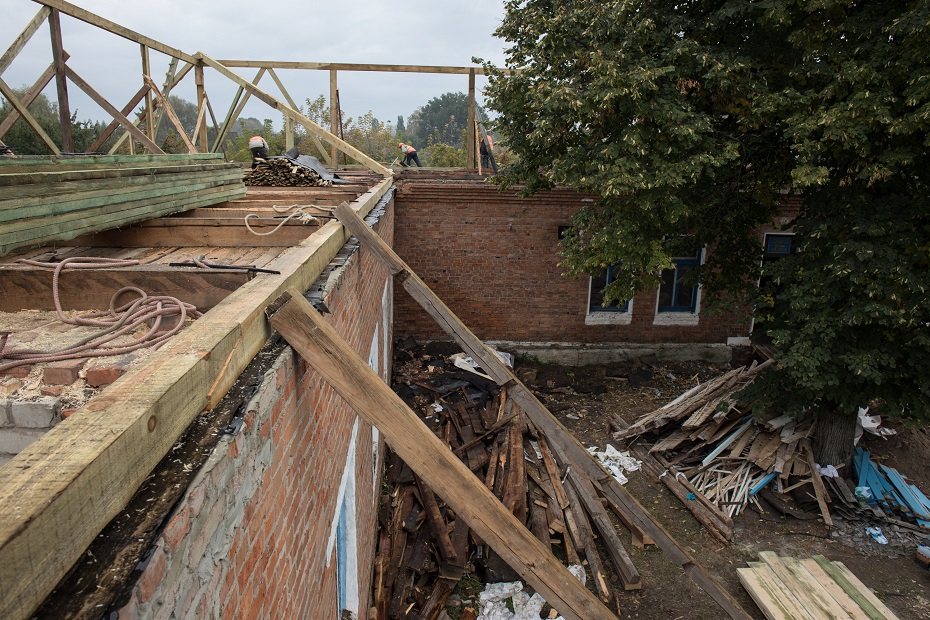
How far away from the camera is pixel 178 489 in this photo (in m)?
1.13

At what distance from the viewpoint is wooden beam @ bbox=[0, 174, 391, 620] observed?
0.79 meters

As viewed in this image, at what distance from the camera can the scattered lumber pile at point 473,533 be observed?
5637 mm

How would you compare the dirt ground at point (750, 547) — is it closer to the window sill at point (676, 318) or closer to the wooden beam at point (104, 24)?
the window sill at point (676, 318)

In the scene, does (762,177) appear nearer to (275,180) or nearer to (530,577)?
(275,180)

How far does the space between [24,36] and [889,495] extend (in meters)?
10.7

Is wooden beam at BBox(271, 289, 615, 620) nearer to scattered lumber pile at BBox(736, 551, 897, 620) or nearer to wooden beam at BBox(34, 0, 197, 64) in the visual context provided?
wooden beam at BBox(34, 0, 197, 64)

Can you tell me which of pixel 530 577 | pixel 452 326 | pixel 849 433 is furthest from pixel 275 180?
pixel 849 433

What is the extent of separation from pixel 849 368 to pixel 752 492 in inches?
90.4

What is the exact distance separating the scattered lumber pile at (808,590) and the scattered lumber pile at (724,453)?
757mm

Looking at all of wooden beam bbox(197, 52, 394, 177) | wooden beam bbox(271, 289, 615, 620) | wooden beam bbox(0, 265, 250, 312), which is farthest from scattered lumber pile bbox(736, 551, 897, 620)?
wooden beam bbox(197, 52, 394, 177)

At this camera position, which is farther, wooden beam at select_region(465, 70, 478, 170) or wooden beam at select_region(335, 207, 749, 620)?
wooden beam at select_region(465, 70, 478, 170)

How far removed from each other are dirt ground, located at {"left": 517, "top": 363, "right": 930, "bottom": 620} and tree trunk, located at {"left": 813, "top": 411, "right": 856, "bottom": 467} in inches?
36.8

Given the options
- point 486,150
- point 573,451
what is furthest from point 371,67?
point 573,451

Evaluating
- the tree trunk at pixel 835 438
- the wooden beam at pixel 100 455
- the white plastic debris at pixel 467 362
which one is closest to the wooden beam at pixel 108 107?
the wooden beam at pixel 100 455
